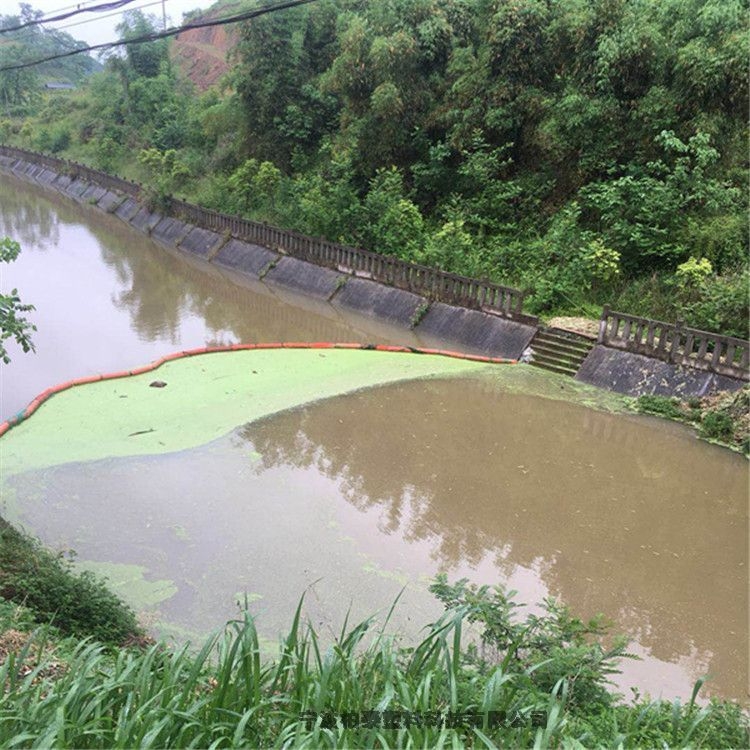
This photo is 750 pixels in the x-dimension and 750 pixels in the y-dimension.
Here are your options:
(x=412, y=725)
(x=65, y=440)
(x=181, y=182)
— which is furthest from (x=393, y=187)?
(x=412, y=725)

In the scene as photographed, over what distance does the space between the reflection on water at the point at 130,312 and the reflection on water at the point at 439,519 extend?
3176mm

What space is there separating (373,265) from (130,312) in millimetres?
4542

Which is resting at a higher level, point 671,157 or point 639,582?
point 671,157

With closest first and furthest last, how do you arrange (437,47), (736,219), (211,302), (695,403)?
(695,403), (736,219), (211,302), (437,47)

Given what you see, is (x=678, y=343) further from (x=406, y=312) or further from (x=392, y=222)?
(x=392, y=222)

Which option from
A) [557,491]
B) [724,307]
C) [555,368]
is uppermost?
[724,307]

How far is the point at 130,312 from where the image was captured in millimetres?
12508

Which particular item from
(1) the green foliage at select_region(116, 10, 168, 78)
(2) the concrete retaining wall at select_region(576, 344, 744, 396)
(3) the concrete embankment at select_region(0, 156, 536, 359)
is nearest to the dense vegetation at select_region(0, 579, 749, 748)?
(2) the concrete retaining wall at select_region(576, 344, 744, 396)

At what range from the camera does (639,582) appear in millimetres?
4961

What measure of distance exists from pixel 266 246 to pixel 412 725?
14.1 metres

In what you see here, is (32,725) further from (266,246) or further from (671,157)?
(266,246)

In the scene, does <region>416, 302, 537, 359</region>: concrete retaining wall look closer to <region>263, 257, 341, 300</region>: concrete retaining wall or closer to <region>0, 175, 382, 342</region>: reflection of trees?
<region>0, 175, 382, 342</region>: reflection of trees

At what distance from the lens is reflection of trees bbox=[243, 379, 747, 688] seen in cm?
488

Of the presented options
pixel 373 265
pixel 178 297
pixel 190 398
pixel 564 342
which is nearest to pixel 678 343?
pixel 564 342
